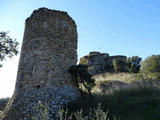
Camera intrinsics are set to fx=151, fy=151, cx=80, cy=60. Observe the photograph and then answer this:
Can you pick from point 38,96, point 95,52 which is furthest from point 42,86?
point 95,52

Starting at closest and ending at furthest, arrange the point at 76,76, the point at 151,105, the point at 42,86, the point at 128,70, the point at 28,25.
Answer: the point at 151,105, the point at 42,86, the point at 76,76, the point at 28,25, the point at 128,70

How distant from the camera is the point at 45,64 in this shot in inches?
310

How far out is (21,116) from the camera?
692 cm

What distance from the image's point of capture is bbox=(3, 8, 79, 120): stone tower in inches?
286

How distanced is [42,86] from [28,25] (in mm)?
4076

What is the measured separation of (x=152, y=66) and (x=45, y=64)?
11.2m

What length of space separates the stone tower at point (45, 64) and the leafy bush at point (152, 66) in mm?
8939

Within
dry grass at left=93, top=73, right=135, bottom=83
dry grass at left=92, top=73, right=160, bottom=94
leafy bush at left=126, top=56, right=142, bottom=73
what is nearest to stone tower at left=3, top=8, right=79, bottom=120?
dry grass at left=92, top=73, right=160, bottom=94

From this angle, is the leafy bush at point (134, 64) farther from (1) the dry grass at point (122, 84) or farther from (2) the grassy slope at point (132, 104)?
(2) the grassy slope at point (132, 104)

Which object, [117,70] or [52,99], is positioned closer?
[52,99]

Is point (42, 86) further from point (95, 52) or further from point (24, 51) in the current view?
point (95, 52)

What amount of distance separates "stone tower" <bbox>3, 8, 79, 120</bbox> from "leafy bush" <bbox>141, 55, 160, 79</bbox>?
8939 millimetres

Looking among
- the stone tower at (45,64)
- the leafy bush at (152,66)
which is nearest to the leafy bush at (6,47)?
the stone tower at (45,64)

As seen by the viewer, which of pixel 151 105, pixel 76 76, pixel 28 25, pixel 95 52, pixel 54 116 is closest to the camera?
pixel 151 105
